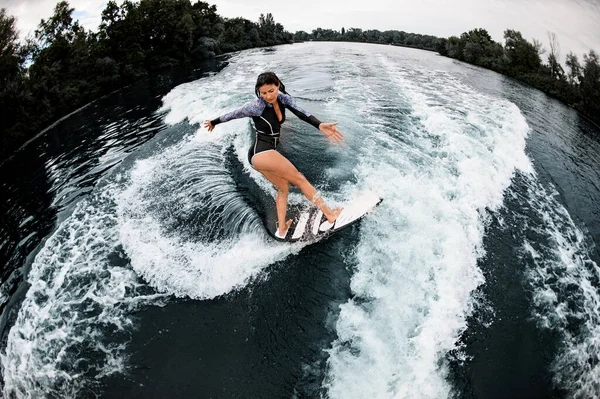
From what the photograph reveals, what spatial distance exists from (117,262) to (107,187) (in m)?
3.15

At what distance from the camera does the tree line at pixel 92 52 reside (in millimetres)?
19766

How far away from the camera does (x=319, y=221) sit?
18.0ft

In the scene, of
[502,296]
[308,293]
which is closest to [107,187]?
[308,293]

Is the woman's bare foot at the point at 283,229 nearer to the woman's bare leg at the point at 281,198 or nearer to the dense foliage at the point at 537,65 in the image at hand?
the woman's bare leg at the point at 281,198

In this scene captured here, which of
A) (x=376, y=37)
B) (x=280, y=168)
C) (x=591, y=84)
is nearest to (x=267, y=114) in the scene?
(x=280, y=168)

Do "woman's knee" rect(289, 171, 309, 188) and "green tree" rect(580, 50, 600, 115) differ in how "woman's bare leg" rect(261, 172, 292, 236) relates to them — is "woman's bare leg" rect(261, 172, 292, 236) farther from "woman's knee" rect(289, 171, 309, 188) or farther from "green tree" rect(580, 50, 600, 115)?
"green tree" rect(580, 50, 600, 115)

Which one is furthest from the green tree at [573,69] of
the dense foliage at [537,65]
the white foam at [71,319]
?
the white foam at [71,319]

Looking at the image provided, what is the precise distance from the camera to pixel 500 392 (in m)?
3.91

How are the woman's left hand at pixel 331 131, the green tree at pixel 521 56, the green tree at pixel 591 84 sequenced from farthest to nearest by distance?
the green tree at pixel 521 56 → the green tree at pixel 591 84 → the woman's left hand at pixel 331 131

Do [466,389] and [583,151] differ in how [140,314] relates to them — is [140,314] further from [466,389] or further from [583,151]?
[583,151]

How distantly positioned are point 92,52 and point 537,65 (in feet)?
136

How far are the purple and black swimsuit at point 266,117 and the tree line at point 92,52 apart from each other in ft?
61.2

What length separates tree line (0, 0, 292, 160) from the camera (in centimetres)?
1977

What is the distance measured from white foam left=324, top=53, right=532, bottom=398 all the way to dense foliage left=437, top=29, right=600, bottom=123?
1986 centimetres
